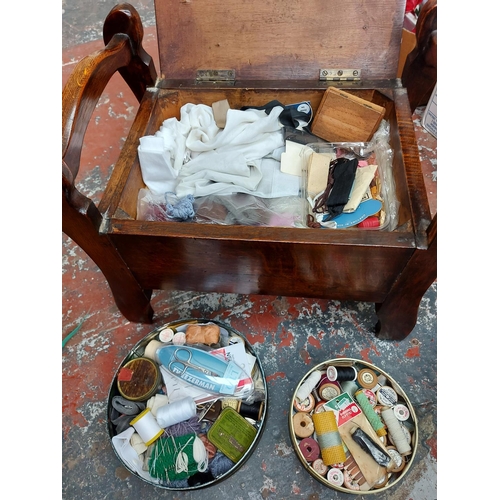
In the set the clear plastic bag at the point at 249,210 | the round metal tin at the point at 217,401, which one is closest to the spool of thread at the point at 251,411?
the round metal tin at the point at 217,401

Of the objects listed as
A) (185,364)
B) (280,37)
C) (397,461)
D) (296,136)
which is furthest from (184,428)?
(280,37)

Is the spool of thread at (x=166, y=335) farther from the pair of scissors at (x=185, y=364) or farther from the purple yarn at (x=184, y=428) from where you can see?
the purple yarn at (x=184, y=428)

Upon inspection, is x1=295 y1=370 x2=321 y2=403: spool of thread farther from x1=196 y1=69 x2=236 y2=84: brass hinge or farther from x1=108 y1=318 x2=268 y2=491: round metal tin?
x1=196 y1=69 x2=236 y2=84: brass hinge

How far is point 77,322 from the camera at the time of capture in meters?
1.63

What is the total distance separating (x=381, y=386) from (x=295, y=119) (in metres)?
0.97

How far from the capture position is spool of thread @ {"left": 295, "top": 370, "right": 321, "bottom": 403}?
132 cm

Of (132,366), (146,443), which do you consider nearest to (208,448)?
(146,443)

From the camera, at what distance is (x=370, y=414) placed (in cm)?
128

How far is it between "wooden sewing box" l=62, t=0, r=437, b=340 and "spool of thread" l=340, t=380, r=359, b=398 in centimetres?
23

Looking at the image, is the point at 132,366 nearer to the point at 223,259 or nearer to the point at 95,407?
the point at 95,407

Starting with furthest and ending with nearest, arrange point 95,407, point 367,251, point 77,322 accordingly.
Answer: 1. point 77,322
2. point 95,407
3. point 367,251

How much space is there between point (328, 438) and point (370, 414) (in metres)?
0.17

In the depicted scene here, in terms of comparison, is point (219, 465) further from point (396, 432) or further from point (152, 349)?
point (396, 432)

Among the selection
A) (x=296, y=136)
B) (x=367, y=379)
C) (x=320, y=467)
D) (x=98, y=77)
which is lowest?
(x=320, y=467)
